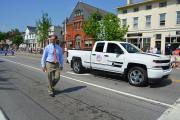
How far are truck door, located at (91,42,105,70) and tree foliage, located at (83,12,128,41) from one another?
2492cm

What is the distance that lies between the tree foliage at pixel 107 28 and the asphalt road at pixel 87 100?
26688 millimetres

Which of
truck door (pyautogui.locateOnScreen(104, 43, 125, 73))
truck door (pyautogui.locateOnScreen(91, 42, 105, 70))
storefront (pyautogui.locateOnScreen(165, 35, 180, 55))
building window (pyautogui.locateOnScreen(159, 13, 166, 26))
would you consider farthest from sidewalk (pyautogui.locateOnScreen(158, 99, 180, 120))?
building window (pyautogui.locateOnScreen(159, 13, 166, 26))

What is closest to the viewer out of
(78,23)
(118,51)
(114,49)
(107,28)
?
(118,51)

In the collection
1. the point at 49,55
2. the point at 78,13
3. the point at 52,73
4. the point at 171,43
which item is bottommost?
the point at 52,73

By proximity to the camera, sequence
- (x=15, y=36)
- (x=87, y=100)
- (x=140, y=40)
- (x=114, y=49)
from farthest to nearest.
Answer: (x=15, y=36) → (x=140, y=40) → (x=114, y=49) → (x=87, y=100)

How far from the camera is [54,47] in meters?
8.62

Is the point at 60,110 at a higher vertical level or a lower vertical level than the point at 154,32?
lower

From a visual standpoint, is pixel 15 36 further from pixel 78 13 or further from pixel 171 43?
pixel 171 43

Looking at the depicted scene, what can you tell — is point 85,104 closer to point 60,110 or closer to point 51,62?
point 60,110

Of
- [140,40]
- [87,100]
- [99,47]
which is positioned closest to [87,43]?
[140,40]

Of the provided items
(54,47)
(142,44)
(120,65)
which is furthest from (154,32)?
(54,47)

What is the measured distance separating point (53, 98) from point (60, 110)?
1.46 m

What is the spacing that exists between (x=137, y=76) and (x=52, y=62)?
382 centimetres

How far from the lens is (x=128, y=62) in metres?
10.8
